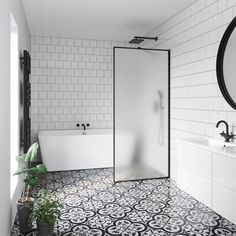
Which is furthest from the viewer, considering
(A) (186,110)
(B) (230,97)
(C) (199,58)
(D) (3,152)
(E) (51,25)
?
(E) (51,25)

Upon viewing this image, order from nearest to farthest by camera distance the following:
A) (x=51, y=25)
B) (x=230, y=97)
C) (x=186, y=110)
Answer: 1. (x=230, y=97)
2. (x=186, y=110)
3. (x=51, y=25)

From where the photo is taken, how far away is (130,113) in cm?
452

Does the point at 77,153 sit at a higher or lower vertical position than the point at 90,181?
higher

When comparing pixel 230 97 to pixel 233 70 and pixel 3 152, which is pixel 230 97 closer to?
pixel 233 70

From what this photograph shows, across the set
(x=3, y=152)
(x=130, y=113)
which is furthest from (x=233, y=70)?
(x=3, y=152)

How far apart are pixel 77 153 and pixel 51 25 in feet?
8.39

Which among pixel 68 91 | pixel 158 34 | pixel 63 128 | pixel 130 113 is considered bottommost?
pixel 63 128

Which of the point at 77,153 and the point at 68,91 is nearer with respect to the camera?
the point at 77,153

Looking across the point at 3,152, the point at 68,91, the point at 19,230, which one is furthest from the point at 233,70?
the point at 68,91

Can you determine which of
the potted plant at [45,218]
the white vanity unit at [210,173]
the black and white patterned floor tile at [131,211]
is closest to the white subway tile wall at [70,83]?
the black and white patterned floor tile at [131,211]

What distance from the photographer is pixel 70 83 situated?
249 inches

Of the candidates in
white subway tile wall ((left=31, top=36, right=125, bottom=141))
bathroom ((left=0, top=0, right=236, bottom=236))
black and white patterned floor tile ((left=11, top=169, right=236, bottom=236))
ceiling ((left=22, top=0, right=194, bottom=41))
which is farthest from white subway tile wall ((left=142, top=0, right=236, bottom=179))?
white subway tile wall ((left=31, top=36, right=125, bottom=141))

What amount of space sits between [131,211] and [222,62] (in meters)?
2.21

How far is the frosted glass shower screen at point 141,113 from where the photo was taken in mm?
4457
